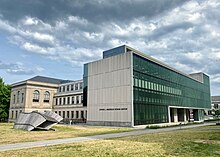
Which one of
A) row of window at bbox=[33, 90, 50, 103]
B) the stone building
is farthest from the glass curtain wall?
row of window at bbox=[33, 90, 50, 103]

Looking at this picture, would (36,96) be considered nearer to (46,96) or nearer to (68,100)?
(46,96)

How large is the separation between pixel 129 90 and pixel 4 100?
57.3 m

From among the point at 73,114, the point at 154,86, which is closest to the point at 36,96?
the point at 73,114

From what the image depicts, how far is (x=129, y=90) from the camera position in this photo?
128ft

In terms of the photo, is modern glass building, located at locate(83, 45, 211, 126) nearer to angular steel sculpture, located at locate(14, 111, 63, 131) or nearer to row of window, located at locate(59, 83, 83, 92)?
row of window, located at locate(59, 83, 83, 92)

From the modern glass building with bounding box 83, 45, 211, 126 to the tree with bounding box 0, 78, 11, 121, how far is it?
38146mm

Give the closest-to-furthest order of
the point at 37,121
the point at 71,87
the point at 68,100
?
the point at 37,121
the point at 68,100
the point at 71,87

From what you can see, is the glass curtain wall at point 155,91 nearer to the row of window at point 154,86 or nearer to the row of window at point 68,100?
the row of window at point 154,86

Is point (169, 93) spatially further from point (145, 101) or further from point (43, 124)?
point (43, 124)

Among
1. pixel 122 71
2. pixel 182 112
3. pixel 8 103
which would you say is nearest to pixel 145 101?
pixel 122 71

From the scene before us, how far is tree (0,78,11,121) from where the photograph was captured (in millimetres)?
75756

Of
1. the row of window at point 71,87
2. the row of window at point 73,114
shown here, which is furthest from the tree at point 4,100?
the row of window at point 73,114

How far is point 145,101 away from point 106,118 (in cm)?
839

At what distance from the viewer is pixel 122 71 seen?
41125 millimetres
